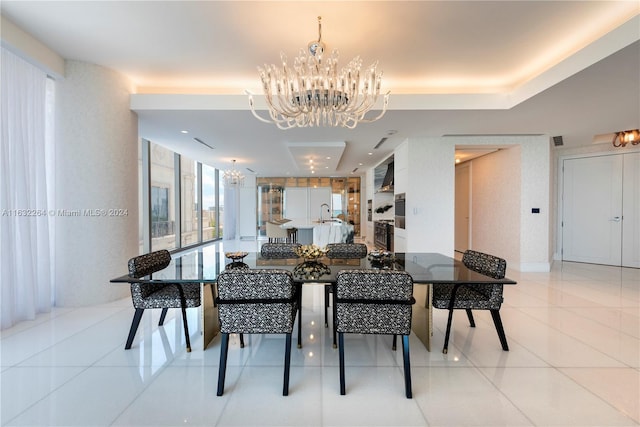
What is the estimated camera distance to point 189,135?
503 centimetres

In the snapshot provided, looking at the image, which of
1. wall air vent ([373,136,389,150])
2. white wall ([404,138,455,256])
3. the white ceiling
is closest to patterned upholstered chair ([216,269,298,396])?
the white ceiling

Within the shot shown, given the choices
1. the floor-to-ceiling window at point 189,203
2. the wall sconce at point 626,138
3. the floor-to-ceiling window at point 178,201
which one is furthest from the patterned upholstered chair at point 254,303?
the wall sconce at point 626,138

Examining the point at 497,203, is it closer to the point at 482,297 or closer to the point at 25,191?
the point at 482,297

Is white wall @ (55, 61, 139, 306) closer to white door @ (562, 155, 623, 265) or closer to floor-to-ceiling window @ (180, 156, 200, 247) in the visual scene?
floor-to-ceiling window @ (180, 156, 200, 247)

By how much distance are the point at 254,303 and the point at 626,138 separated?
752 cm

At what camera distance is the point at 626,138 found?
5.33m

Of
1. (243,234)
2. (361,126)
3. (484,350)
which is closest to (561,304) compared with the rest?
(484,350)

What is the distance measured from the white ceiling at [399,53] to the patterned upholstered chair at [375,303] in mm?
2200

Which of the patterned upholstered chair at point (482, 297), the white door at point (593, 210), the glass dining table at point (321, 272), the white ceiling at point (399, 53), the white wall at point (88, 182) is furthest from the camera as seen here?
the white door at point (593, 210)

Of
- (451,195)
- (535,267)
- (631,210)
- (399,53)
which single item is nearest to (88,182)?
(399,53)

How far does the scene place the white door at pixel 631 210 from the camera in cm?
539

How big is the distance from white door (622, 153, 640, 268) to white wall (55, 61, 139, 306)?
8.81 meters

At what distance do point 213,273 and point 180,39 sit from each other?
2.39m

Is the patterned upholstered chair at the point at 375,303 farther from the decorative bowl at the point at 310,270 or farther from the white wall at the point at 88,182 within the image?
the white wall at the point at 88,182
